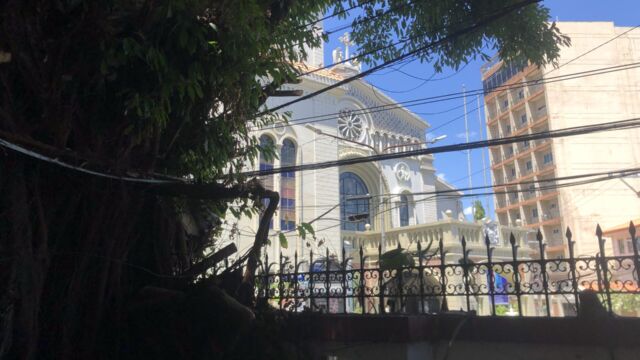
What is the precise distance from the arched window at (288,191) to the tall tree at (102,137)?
21.1 metres

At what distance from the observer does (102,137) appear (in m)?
3.50

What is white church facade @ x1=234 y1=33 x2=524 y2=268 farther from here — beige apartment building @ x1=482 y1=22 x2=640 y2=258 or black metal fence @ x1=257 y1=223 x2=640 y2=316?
black metal fence @ x1=257 y1=223 x2=640 y2=316

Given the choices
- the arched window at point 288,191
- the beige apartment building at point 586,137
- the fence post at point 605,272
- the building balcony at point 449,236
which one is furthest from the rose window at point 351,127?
the fence post at point 605,272

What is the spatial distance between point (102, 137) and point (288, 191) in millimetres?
22500

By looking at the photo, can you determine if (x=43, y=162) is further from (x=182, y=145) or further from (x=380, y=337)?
(x=380, y=337)

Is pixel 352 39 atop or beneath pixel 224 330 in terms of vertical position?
atop

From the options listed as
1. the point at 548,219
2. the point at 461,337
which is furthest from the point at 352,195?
the point at 461,337

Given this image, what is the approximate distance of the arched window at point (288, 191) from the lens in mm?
25453

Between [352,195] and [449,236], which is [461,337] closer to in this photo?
[449,236]

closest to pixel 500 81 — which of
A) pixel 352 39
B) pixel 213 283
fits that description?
pixel 352 39

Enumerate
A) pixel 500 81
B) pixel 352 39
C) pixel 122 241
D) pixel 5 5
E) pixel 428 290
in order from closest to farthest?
pixel 5 5, pixel 122 241, pixel 428 290, pixel 352 39, pixel 500 81

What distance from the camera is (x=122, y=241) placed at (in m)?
3.61

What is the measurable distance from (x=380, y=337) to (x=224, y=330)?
122cm

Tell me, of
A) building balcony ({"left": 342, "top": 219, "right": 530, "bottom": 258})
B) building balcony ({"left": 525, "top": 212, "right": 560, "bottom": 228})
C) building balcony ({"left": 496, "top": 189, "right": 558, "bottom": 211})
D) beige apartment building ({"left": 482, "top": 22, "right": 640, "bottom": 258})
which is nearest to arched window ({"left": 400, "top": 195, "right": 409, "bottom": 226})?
building balcony ({"left": 342, "top": 219, "right": 530, "bottom": 258})
